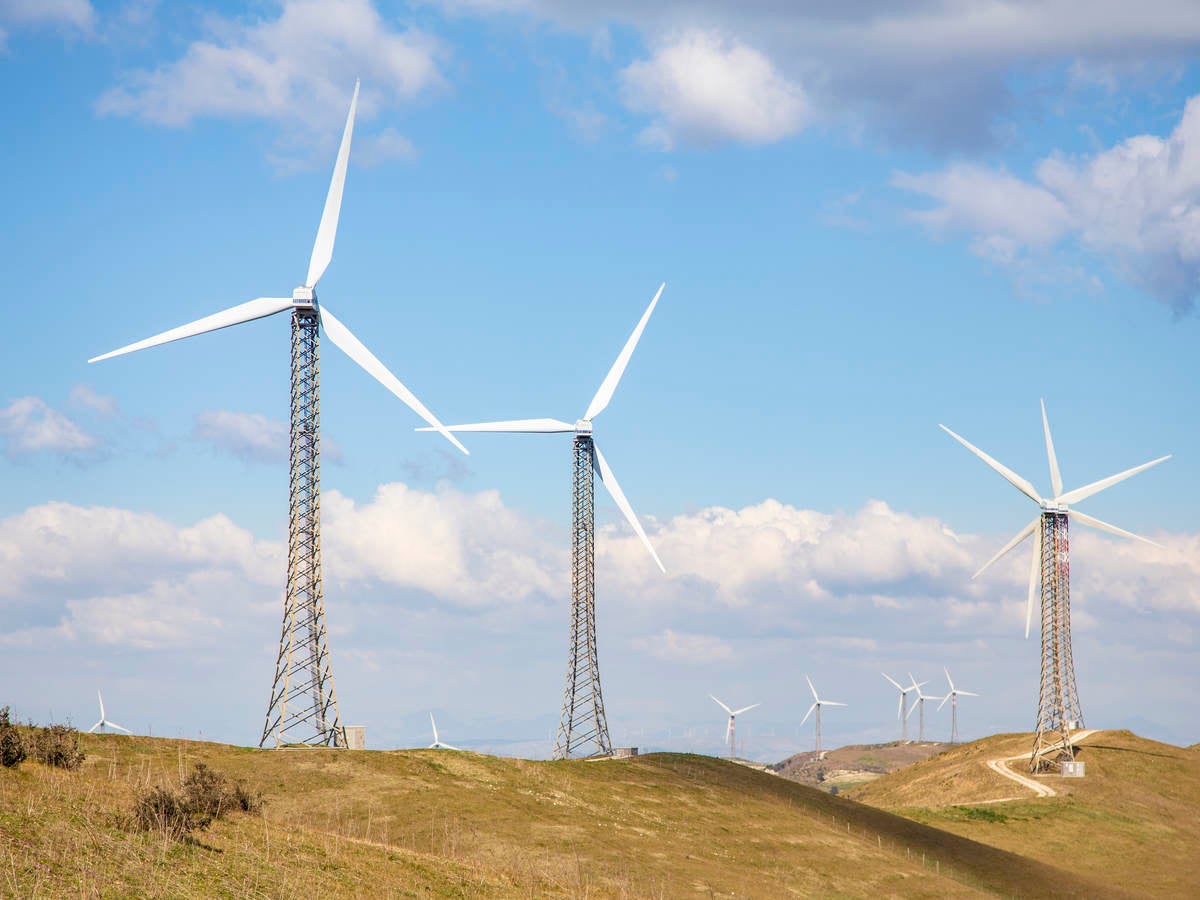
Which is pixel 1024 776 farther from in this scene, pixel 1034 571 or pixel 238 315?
pixel 238 315

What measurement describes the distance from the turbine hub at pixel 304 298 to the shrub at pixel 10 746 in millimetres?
33835

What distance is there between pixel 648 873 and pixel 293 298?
1564 inches

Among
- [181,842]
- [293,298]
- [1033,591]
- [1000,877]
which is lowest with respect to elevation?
[1000,877]

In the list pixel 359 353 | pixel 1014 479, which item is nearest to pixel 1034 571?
pixel 1014 479

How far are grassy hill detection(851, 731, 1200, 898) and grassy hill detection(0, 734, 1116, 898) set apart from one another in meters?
10.8

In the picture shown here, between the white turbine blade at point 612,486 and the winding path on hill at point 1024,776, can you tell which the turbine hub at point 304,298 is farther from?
the winding path on hill at point 1024,776

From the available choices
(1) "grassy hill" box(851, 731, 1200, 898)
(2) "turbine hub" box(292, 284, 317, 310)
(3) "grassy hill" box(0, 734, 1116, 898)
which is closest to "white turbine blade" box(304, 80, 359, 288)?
(2) "turbine hub" box(292, 284, 317, 310)

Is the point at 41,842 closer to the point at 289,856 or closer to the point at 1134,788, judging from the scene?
the point at 289,856

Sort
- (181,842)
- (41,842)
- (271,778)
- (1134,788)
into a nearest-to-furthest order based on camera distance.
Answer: (41,842), (181,842), (271,778), (1134,788)

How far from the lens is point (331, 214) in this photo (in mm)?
82000

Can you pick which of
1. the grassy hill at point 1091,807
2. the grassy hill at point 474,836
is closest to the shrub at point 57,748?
the grassy hill at point 474,836

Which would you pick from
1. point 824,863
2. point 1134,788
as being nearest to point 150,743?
point 824,863

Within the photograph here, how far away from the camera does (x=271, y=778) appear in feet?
212

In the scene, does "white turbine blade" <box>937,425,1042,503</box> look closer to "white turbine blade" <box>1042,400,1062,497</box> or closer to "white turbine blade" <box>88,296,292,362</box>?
"white turbine blade" <box>1042,400,1062,497</box>
